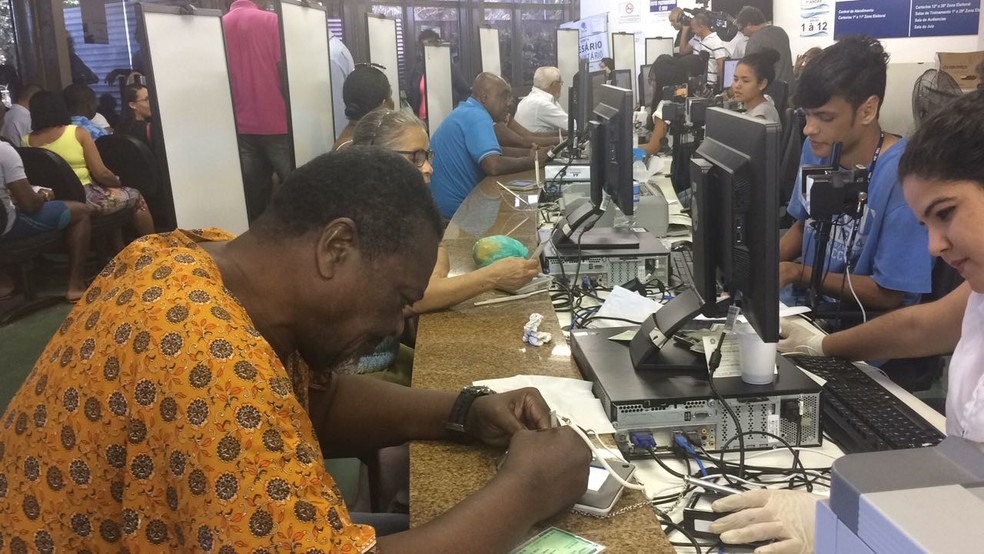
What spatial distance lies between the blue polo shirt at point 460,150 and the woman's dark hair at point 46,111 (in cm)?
220

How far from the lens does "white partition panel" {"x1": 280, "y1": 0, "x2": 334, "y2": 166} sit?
329cm

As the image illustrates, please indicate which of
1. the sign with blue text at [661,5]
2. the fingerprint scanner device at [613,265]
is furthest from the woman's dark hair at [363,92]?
the sign with blue text at [661,5]

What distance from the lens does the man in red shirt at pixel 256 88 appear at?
13.8ft

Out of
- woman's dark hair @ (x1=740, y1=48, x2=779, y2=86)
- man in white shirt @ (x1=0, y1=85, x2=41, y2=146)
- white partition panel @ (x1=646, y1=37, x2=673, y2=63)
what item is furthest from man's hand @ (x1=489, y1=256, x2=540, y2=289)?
white partition panel @ (x1=646, y1=37, x2=673, y2=63)

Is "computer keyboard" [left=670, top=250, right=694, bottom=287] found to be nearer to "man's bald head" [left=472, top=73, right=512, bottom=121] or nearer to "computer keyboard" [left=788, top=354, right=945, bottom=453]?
"computer keyboard" [left=788, top=354, right=945, bottom=453]

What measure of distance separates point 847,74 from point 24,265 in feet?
13.3

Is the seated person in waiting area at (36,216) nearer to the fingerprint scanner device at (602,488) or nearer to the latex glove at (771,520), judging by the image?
the fingerprint scanner device at (602,488)

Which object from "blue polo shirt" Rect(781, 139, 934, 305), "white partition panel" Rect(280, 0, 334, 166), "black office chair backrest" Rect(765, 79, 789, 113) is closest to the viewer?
"blue polo shirt" Rect(781, 139, 934, 305)

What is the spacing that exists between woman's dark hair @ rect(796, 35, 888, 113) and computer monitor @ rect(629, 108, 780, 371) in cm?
85

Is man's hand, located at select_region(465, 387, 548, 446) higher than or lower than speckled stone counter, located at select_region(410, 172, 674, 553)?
higher

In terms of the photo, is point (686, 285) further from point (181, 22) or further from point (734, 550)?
point (181, 22)

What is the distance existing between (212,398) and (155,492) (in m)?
0.12

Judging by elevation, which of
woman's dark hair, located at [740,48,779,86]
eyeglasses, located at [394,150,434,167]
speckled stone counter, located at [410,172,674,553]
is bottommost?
speckled stone counter, located at [410,172,674,553]

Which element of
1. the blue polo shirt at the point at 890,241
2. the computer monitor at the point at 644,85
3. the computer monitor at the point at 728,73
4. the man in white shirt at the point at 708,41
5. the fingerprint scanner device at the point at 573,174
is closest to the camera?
the blue polo shirt at the point at 890,241
